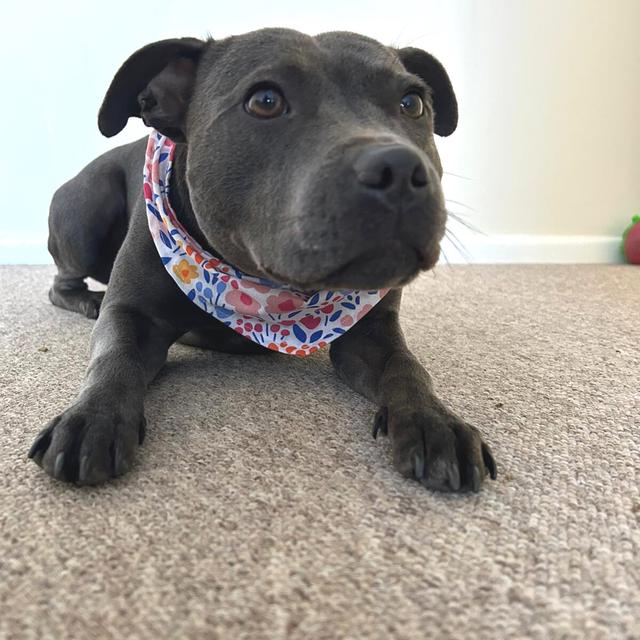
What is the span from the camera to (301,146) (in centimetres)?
115

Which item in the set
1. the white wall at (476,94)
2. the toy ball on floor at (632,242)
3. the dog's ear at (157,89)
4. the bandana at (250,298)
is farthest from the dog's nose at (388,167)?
the toy ball on floor at (632,242)

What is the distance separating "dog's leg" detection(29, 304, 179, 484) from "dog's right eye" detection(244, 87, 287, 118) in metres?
0.56

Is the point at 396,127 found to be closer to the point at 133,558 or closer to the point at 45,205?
the point at 133,558

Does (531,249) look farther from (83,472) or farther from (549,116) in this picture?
(83,472)

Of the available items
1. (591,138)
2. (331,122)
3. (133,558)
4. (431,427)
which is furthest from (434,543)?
(591,138)

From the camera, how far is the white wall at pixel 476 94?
11.7ft

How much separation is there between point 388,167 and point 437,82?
0.88m

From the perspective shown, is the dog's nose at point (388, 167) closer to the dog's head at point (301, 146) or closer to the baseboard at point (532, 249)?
the dog's head at point (301, 146)

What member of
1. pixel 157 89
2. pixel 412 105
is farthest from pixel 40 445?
pixel 412 105

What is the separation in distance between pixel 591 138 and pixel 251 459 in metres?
3.65

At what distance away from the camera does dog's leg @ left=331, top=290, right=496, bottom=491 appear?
3.22 ft

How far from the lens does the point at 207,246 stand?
1.55m

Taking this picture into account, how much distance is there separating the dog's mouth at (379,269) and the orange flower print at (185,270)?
1.37 feet

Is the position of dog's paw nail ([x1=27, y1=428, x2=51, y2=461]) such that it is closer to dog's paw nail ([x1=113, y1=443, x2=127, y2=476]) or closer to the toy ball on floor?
dog's paw nail ([x1=113, y1=443, x2=127, y2=476])
